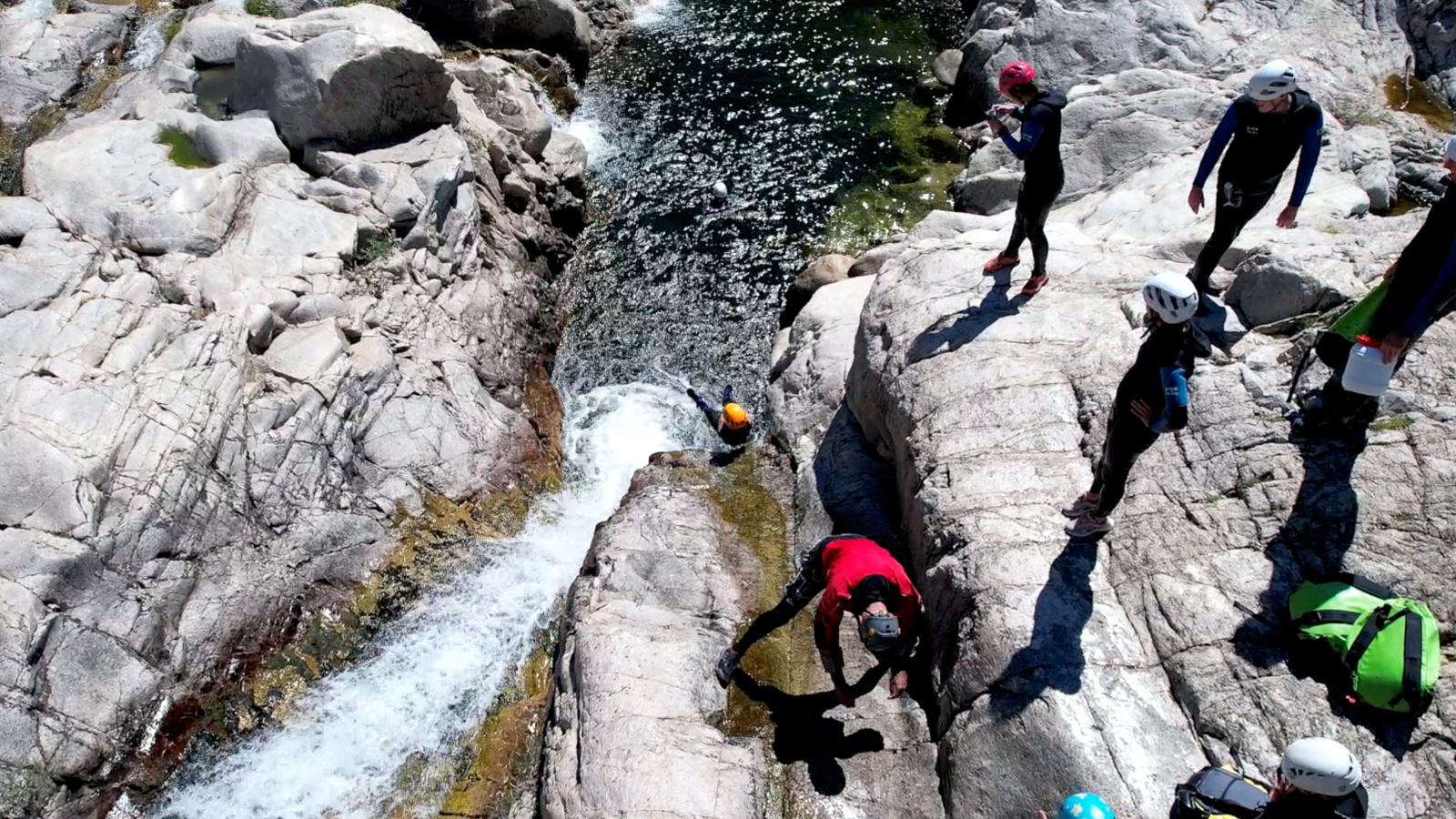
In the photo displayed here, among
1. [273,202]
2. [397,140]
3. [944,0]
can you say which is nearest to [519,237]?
[397,140]

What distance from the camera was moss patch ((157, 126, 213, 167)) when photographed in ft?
60.9

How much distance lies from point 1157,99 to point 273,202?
64.8 ft

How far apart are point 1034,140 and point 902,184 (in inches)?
546

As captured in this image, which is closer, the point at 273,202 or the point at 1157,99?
the point at 273,202

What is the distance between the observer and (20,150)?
20844mm

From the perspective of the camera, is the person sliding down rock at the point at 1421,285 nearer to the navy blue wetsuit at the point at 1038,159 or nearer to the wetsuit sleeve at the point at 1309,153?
the wetsuit sleeve at the point at 1309,153

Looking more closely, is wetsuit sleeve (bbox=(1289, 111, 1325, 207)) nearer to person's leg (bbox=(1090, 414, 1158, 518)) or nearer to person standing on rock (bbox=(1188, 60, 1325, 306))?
person standing on rock (bbox=(1188, 60, 1325, 306))

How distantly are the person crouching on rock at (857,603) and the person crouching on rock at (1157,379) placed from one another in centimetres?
261

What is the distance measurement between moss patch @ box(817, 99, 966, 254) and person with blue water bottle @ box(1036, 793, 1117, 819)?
17.1 metres

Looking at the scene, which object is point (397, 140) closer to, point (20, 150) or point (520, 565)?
point (20, 150)

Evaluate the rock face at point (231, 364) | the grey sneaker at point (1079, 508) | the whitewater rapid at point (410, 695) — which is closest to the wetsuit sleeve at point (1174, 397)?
the grey sneaker at point (1079, 508)

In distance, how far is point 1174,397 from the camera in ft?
27.5

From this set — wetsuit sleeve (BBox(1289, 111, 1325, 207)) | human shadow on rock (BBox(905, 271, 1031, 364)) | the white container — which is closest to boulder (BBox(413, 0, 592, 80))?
human shadow on rock (BBox(905, 271, 1031, 364))

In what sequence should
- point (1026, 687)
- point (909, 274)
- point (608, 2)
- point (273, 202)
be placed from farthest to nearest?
point (608, 2) → point (273, 202) → point (909, 274) → point (1026, 687)
